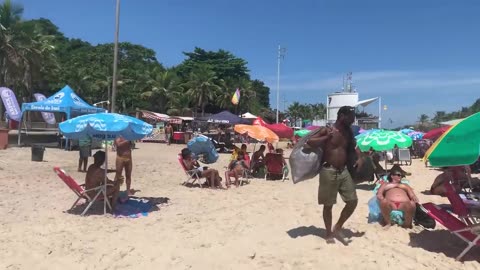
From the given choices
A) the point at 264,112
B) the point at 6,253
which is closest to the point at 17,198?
the point at 6,253

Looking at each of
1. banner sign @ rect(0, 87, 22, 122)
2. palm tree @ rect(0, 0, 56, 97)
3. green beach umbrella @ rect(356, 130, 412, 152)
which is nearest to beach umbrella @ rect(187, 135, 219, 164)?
green beach umbrella @ rect(356, 130, 412, 152)

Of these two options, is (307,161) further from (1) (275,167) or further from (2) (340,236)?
(1) (275,167)

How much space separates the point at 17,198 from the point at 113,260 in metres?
4.15

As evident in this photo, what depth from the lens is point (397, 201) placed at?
636cm

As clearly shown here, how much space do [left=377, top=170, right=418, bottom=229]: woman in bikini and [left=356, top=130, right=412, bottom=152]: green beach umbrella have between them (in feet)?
11.8

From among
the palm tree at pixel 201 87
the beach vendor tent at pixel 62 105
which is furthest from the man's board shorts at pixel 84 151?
the palm tree at pixel 201 87

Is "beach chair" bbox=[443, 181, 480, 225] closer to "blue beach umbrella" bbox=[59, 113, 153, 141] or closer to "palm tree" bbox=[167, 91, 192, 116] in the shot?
"blue beach umbrella" bbox=[59, 113, 153, 141]

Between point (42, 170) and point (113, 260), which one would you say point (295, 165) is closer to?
point (113, 260)

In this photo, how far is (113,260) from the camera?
501cm

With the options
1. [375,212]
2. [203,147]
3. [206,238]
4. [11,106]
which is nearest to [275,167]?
[203,147]

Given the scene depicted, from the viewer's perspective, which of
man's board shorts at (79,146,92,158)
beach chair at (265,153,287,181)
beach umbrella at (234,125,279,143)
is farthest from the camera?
beach chair at (265,153,287,181)

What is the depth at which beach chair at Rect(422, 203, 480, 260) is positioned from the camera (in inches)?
196

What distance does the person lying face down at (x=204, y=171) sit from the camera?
1049cm

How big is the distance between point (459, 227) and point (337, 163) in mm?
1490
